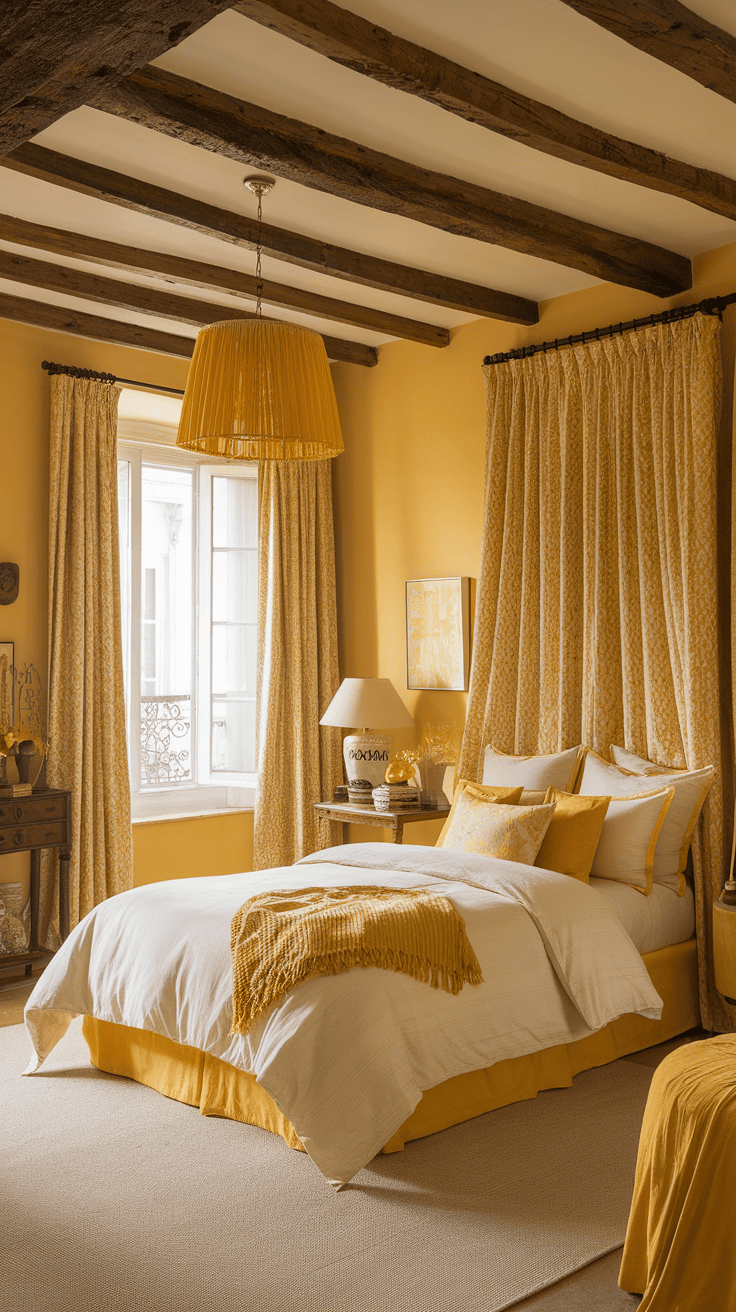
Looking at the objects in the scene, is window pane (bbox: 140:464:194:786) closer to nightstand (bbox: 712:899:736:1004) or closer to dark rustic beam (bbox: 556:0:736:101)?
nightstand (bbox: 712:899:736:1004)

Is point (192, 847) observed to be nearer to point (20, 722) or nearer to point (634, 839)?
point (20, 722)

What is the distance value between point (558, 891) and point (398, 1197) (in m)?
1.13

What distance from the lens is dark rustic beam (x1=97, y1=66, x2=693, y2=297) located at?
298 cm

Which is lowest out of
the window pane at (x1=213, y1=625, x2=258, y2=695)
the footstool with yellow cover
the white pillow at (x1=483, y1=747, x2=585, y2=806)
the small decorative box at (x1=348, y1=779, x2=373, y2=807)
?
the footstool with yellow cover

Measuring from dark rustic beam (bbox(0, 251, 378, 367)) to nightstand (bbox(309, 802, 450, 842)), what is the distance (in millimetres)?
2288

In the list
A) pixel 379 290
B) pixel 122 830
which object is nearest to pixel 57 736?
pixel 122 830

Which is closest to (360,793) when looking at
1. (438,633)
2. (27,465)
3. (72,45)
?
(438,633)

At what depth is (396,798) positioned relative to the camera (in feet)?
16.4

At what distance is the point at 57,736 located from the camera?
5000 mm

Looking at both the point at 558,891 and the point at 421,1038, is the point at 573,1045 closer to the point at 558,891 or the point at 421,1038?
the point at 558,891

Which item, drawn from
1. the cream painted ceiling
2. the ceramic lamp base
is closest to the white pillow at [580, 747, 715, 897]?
the ceramic lamp base

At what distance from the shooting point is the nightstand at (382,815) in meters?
4.86

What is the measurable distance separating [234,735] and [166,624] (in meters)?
0.71

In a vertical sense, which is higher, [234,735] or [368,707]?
[368,707]
